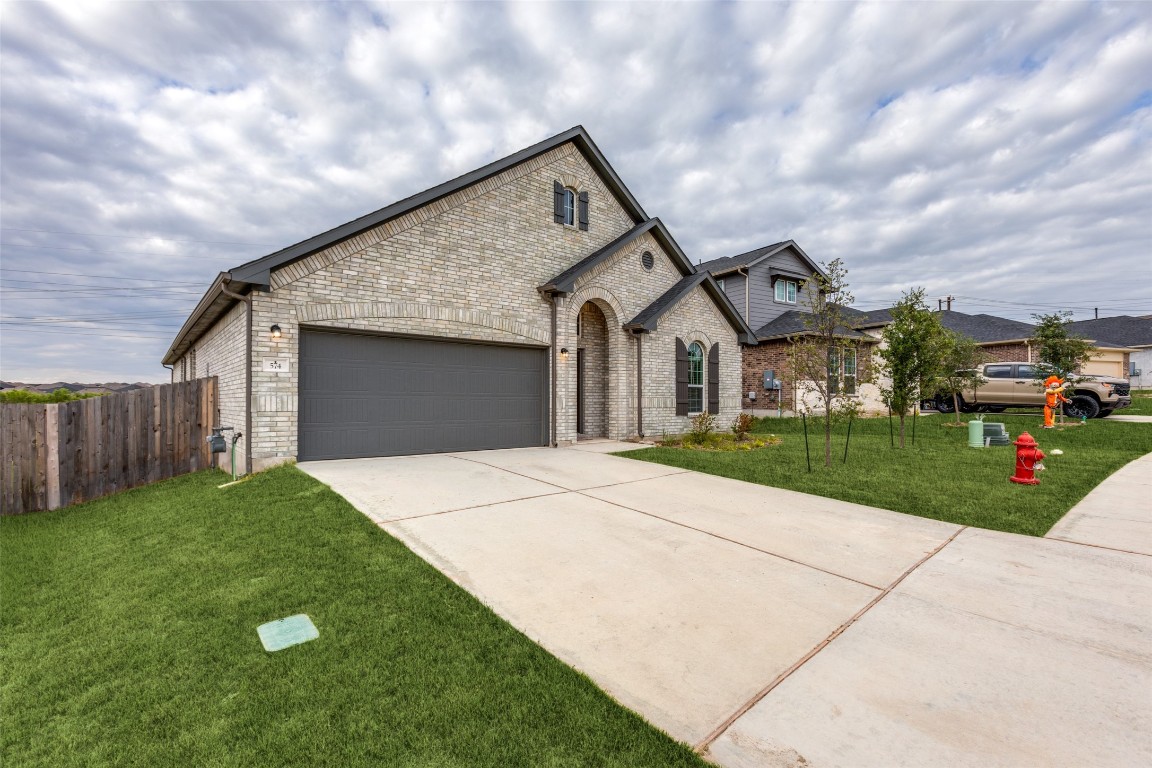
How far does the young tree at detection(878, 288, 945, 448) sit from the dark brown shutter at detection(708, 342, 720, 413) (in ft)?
14.5

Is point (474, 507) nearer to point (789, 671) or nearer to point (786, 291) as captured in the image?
point (789, 671)

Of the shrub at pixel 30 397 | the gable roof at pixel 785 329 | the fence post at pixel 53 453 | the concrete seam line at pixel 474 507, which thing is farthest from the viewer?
the gable roof at pixel 785 329

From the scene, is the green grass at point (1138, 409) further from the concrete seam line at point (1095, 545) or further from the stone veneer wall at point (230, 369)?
the stone veneer wall at point (230, 369)

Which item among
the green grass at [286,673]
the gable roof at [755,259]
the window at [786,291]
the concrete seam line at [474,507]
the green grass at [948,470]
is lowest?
the green grass at [286,673]

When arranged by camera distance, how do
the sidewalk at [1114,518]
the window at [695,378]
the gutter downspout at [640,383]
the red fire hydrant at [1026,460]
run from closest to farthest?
the sidewalk at [1114,518] → the red fire hydrant at [1026,460] → the gutter downspout at [640,383] → the window at [695,378]

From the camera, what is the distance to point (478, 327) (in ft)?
34.1

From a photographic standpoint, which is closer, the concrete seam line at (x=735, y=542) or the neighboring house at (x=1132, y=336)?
the concrete seam line at (x=735, y=542)

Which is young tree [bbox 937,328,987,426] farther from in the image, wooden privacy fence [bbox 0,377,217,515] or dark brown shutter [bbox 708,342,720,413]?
wooden privacy fence [bbox 0,377,217,515]

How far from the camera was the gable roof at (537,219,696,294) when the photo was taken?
1133 cm

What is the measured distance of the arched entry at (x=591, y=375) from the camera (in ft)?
42.8

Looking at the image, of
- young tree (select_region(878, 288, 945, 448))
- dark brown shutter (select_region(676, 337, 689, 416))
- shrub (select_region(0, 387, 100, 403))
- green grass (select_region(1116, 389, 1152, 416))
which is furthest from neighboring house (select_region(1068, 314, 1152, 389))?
shrub (select_region(0, 387, 100, 403))

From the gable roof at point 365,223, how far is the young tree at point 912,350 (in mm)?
5892

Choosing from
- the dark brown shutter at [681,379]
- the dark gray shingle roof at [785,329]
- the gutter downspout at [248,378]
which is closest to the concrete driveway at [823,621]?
the gutter downspout at [248,378]

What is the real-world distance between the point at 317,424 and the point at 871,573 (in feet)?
27.9
